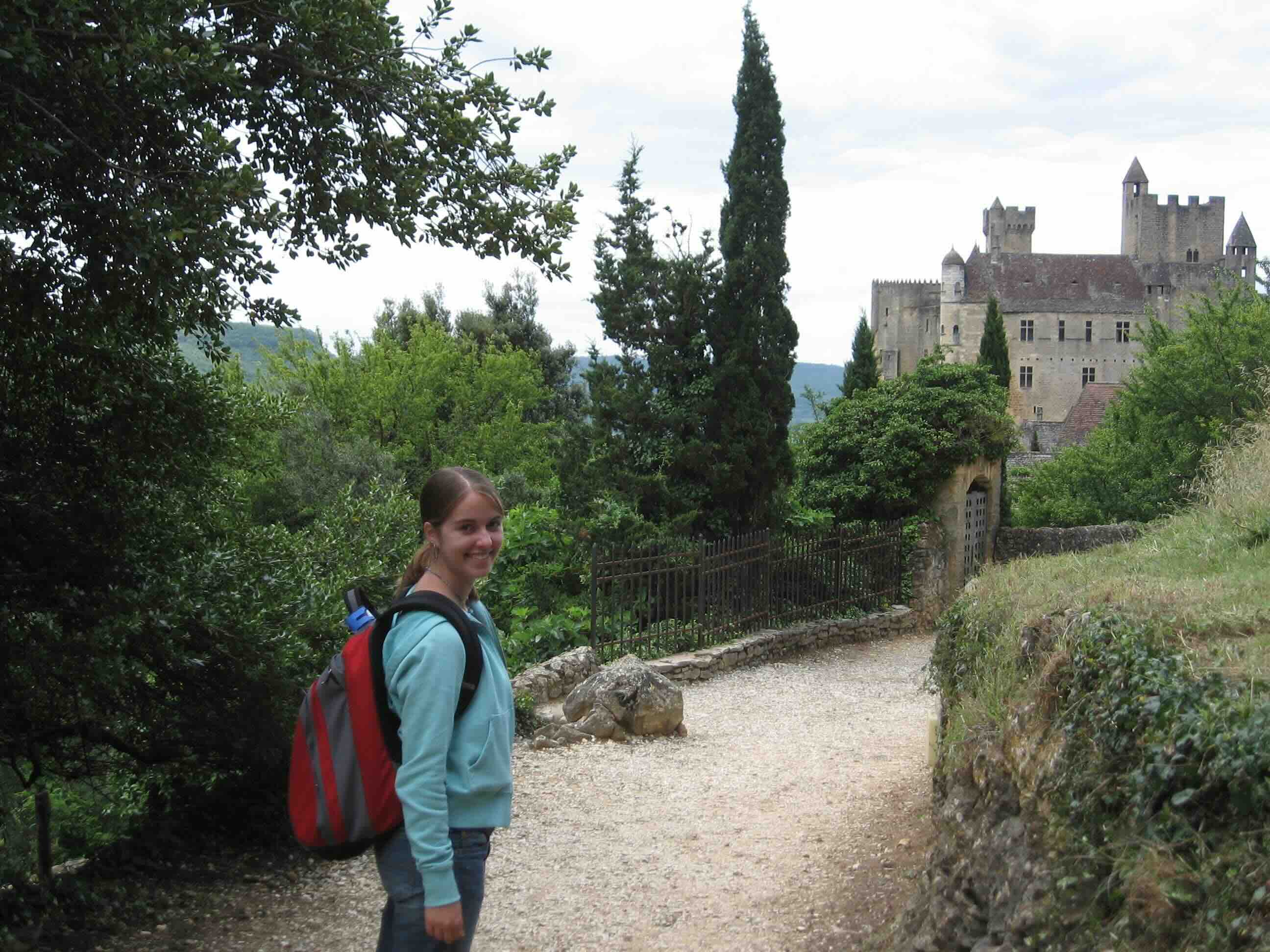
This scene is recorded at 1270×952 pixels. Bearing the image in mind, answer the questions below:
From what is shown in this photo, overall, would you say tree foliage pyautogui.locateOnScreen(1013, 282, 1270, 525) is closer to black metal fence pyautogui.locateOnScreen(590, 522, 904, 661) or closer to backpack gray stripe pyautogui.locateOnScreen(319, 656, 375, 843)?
black metal fence pyautogui.locateOnScreen(590, 522, 904, 661)

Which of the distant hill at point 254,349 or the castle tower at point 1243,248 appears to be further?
the castle tower at point 1243,248

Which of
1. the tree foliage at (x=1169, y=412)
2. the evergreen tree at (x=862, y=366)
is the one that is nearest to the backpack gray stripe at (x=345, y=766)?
the tree foliage at (x=1169, y=412)

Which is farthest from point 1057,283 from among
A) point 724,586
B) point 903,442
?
point 724,586

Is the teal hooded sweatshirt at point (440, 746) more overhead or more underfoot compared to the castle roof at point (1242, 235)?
more underfoot

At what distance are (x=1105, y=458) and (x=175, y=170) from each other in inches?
1162

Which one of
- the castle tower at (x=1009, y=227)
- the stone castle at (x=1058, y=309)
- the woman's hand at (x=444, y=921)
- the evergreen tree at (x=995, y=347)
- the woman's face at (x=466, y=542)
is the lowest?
the woman's hand at (x=444, y=921)

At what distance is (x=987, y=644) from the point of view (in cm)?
545

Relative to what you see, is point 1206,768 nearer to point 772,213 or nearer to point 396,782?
point 396,782

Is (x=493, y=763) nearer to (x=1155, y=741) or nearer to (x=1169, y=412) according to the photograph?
(x=1155, y=741)

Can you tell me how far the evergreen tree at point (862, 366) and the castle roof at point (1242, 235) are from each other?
242ft

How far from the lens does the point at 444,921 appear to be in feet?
8.77

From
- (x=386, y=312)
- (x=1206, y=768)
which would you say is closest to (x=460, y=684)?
(x=1206, y=768)

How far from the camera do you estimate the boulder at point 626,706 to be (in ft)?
30.1

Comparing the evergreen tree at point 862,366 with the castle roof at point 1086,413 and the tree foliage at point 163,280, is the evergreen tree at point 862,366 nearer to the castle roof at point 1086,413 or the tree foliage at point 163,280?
the castle roof at point 1086,413
